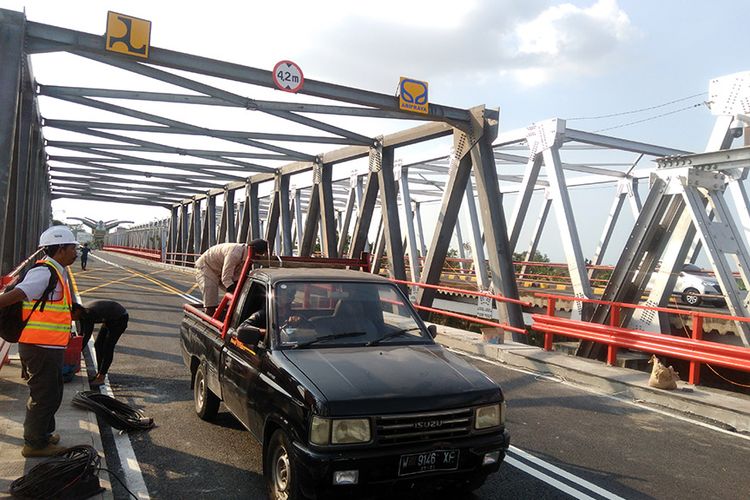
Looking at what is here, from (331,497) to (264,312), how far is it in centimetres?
181

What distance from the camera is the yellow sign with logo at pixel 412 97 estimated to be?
489 inches

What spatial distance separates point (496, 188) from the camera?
1255 centimetres

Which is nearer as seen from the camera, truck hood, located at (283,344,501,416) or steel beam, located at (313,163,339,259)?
truck hood, located at (283,344,501,416)

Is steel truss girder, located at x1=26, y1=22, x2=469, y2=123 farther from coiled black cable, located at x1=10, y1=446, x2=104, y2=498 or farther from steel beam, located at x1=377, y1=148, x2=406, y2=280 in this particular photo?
coiled black cable, located at x1=10, y1=446, x2=104, y2=498

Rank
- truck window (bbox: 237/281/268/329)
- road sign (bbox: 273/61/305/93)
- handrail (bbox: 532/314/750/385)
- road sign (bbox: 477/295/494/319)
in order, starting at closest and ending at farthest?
1. truck window (bbox: 237/281/268/329)
2. handrail (bbox: 532/314/750/385)
3. road sign (bbox: 477/295/494/319)
4. road sign (bbox: 273/61/305/93)

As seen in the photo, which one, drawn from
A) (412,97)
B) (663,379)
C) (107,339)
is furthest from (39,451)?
(412,97)

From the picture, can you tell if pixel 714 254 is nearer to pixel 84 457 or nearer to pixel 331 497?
pixel 331 497

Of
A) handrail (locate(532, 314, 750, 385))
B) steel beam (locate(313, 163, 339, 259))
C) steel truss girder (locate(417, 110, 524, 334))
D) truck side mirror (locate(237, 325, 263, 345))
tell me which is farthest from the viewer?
steel beam (locate(313, 163, 339, 259))

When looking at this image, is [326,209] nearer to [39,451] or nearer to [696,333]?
[696,333]

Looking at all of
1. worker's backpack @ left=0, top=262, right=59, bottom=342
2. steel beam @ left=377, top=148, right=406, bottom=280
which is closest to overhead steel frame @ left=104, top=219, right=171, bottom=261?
steel beam @ left=377, top=148, right=406, bottom=280

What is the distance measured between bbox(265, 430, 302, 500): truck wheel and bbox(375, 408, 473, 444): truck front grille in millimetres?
599

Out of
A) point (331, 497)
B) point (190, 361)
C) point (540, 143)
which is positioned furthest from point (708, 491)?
point (540, 143)

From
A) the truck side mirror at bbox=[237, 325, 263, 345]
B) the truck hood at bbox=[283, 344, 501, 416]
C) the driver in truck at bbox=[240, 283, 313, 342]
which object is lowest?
the truck hood at bbox=[283, 344, 501, 416]

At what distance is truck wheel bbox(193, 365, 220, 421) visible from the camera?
5562 mm
